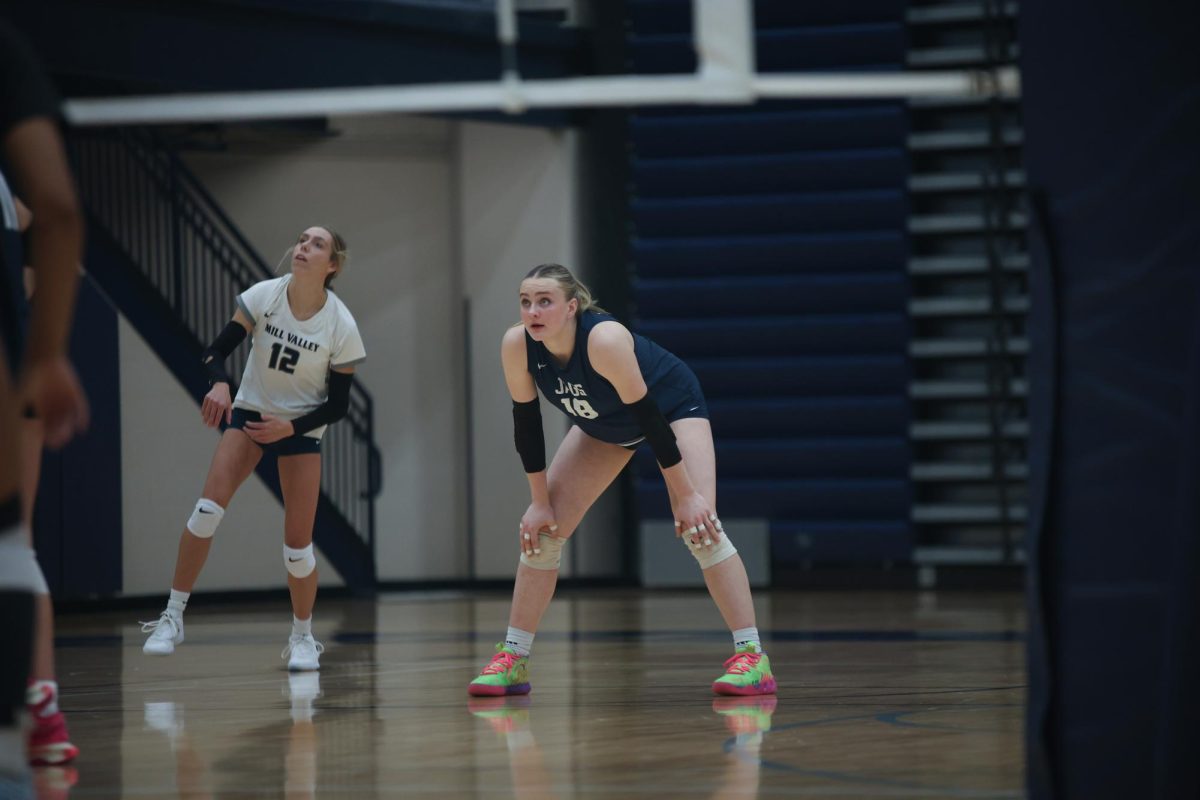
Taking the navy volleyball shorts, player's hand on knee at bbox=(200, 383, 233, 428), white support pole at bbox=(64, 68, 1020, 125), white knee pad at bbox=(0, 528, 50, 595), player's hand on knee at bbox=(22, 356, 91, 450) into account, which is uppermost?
white support pole at bbox=(64, 68, 1020, 125)

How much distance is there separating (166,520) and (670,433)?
6.47 metres

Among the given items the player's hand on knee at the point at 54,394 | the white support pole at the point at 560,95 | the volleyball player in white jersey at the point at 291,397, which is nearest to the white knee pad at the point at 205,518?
the volleyball player in white jersey at the point at 291,397

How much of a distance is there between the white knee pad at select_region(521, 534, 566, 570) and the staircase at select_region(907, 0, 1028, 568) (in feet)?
18.8

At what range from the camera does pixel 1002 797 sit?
2.92 m

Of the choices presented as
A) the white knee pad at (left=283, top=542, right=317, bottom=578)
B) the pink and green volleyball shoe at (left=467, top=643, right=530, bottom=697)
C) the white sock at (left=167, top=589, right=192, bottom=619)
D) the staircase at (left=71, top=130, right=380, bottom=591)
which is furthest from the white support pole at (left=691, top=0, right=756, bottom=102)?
the staircase at (left=71, top=130, right=380, bottom=591)

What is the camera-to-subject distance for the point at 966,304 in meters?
10.1

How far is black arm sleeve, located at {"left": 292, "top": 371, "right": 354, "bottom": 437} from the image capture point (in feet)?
18.5

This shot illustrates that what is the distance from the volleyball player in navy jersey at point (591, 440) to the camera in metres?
4.46

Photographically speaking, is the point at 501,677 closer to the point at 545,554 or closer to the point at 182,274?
the point at 545,554

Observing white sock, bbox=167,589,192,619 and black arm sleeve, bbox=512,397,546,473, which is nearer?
black arm sleeve, bbox=512,397,546,473

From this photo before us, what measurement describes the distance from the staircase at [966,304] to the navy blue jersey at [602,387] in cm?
550

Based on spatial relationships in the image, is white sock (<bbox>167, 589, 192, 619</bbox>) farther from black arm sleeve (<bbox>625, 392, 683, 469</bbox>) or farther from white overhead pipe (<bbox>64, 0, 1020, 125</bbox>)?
white overhead pipe (<bbox>64, 0, 1020, 125</bbox>)

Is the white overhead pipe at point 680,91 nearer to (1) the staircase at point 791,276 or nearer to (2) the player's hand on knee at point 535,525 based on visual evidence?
(2) the player's hand on knee at point 535,525

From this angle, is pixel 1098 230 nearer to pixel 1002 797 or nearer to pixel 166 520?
pixel 1002 797
